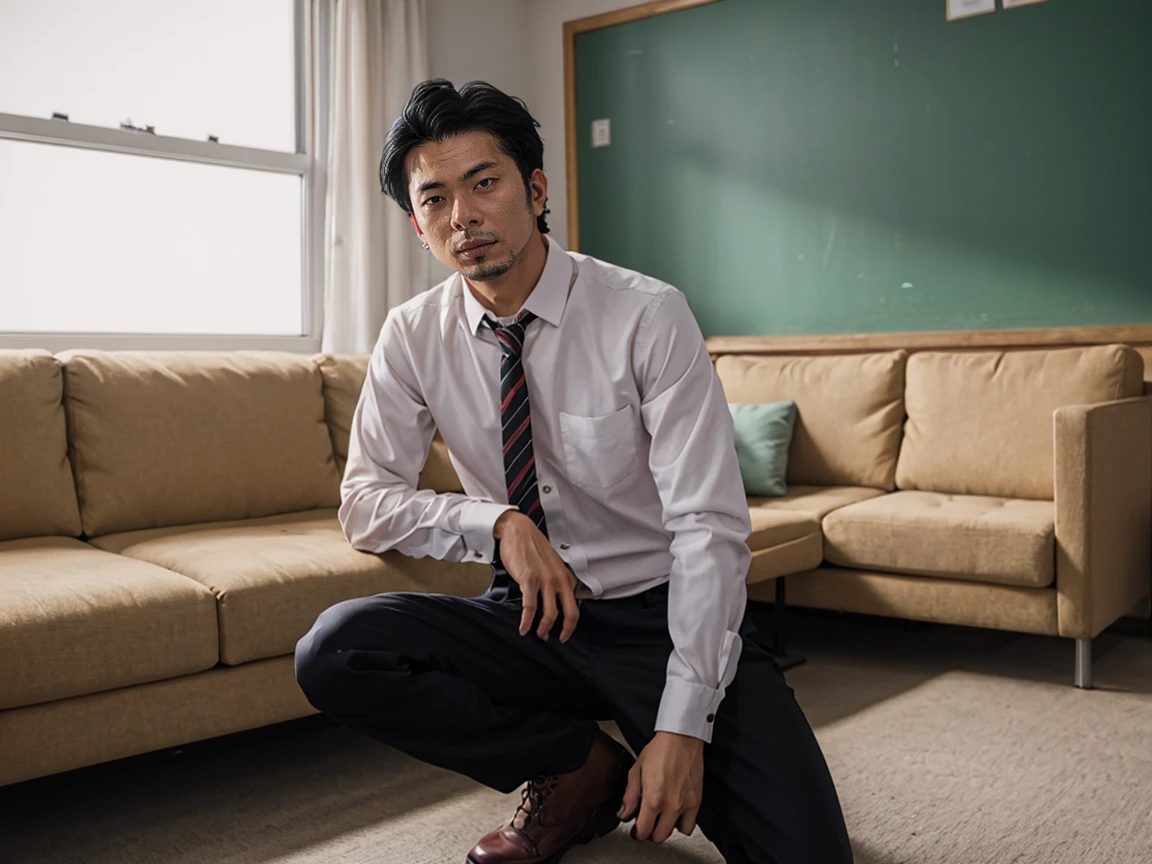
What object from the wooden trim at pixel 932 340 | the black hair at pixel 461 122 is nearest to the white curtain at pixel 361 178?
the wooden trim at pixel 932 340

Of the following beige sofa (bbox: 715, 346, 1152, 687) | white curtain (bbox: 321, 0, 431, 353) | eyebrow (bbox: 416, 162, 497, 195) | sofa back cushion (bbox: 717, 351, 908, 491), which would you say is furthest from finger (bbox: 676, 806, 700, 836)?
white curtain (bbox: 321, 0, 431, 353)

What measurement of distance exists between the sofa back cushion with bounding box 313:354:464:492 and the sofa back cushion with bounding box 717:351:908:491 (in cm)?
122

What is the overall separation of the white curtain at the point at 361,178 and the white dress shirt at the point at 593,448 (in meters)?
2.07

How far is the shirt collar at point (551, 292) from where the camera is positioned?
1692mm

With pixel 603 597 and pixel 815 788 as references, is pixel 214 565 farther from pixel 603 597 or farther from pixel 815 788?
pixel 815 788

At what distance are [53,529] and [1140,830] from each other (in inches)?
86.5

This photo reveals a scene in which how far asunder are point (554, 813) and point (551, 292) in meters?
0.78

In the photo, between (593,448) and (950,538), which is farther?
(950,538)

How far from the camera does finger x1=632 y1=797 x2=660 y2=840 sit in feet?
4.48

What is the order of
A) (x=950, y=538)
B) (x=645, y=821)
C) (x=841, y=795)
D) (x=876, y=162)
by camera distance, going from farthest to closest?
(x=876, y=162) < (x=950, y=538) < (x=841, y=795) < (x=645, y=821)

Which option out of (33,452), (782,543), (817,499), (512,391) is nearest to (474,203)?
(512,391)

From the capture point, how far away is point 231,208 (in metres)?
3.76

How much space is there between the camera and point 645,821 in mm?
1368

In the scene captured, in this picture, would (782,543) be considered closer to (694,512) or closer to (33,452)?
(694,512)
